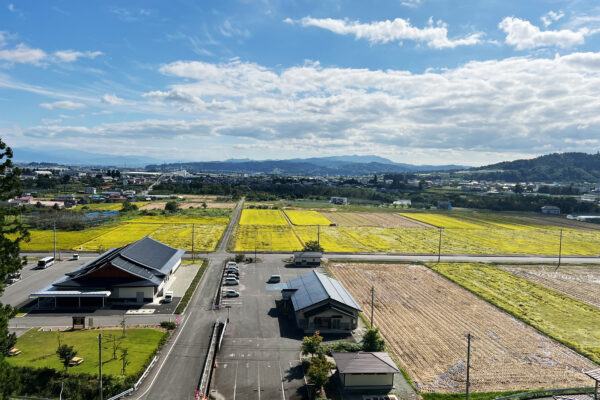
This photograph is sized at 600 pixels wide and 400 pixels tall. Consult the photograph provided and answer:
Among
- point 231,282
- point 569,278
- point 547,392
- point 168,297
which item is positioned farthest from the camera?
point 569,278

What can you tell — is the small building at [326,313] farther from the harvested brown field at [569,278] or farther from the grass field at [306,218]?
the grass field at [306,218]

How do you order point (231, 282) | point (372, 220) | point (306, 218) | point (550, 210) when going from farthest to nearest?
1. point (550, 210)
2. point (372, 220)
3. point (306, 218)
4. point (231, 282)

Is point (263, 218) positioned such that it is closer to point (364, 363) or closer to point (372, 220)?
point (372, 220)

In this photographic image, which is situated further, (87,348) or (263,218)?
(263,218)

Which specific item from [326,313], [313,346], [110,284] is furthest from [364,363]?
[110,284]

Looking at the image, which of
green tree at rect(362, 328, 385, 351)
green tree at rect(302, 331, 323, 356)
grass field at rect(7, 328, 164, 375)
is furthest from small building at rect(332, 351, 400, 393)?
grass field at rect(7, 328, 164, 375)

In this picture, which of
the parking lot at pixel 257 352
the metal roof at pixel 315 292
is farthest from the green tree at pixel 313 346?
the metal roof at pixel 315 292

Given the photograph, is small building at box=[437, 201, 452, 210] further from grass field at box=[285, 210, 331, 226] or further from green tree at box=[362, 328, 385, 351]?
green tree at box=[362, 328, 385, 351]
